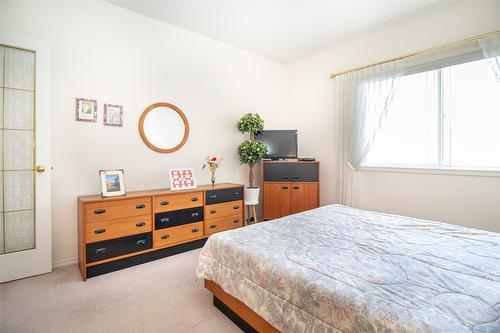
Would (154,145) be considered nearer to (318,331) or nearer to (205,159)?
(205,159)

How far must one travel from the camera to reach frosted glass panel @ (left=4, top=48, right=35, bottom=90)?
2221 millimetres

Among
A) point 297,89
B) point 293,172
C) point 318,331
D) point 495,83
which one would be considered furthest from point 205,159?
point 495,83

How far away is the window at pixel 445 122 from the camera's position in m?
2.55

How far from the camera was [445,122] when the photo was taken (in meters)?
2.84

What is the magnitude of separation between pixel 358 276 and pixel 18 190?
2976 millimetres

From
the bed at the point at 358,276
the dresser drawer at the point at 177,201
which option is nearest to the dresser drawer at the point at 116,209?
the dresser drawer at the point at 177,201

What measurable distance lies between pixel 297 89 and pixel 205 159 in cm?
224

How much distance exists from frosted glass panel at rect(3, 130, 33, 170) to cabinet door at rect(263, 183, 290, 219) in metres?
2.89

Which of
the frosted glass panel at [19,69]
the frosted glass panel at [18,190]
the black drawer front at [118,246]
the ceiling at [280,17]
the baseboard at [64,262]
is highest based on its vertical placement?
the ceiling at [280,17]

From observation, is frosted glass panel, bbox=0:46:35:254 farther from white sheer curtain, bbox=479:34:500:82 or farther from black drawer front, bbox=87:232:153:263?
white sheer curtain, bbox=479:34:500:82

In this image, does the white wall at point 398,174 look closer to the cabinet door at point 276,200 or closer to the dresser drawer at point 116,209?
the cabinet door at point 276,200

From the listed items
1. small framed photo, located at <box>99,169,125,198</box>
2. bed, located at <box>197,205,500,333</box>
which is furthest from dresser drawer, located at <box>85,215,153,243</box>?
bed, located at <box>197,205,500,333</box>

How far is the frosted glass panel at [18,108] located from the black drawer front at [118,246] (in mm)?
1341

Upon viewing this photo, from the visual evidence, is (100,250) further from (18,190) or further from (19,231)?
(18,190)
